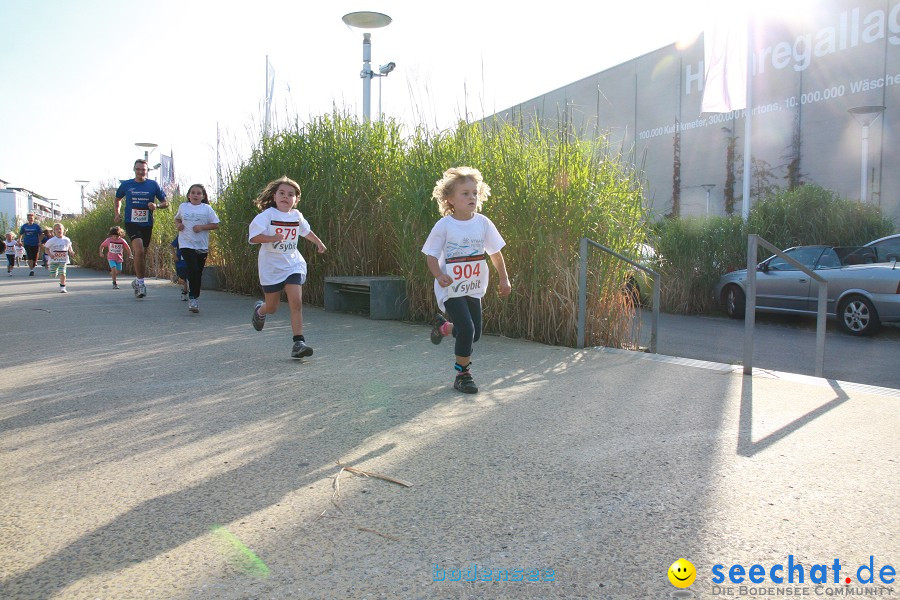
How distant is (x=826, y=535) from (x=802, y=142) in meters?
24.6

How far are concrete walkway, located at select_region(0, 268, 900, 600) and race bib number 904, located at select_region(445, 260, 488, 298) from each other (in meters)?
0.69

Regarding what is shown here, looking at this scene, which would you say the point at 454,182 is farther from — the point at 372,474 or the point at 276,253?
the point at 372,474

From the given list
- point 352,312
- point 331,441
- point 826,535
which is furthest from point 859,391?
point 352,312

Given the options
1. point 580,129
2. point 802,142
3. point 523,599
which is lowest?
point 523,599

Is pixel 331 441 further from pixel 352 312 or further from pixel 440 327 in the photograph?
pixel 352 312

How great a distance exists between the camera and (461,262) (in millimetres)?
4785

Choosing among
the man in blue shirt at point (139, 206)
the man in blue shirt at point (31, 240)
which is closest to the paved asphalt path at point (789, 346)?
the man in blue shirt at point (139, 206)

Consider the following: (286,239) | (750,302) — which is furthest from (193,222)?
(750,302)

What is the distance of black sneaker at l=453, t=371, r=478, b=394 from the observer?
15.0 feet

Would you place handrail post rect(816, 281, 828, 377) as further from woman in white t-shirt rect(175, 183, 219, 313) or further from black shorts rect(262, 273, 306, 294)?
woman in white t-shirt rect(175, 183, 219, 313)

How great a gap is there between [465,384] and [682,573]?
2506 mm

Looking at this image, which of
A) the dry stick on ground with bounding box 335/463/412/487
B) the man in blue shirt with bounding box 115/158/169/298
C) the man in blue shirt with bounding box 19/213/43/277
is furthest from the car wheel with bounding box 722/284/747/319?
the man in blue shirt with bounding box 19/213/43/277

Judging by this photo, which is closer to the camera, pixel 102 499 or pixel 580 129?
pixel 102 499

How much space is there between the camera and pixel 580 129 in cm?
750
